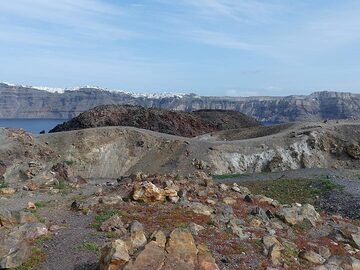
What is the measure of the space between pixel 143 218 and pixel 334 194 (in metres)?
17.8

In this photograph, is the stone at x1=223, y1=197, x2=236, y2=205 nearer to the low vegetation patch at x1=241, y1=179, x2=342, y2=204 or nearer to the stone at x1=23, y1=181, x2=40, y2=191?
the low vegetation patch at x1=241, y1=179, x2=342, y2=204

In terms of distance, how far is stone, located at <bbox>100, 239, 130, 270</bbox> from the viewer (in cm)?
1120

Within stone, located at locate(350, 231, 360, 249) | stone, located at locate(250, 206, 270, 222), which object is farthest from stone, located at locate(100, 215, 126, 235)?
stone, located at locate(350, 231, 360, 249)

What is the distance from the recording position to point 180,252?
38.8 feet

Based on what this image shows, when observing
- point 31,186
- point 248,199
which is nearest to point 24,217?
point 31,186

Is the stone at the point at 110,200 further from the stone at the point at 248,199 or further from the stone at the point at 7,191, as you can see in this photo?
the stone at the point at 7,191

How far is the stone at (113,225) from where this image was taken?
14727 mm

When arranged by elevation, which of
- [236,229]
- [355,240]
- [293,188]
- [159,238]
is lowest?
[293,188]

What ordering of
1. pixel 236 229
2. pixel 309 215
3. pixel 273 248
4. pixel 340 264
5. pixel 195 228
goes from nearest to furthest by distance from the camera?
1. pixel 340 264
2. pixel 273 248
3. pixel 195 228
4. pixel 236 229
5. pixel 309 215

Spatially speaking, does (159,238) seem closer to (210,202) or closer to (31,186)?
(210,202)

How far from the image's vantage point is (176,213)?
1667 centimetres

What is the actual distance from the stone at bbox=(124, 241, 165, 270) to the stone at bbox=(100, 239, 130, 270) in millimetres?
234

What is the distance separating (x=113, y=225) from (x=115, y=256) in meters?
3.76

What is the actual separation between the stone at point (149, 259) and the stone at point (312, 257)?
4994 mm
